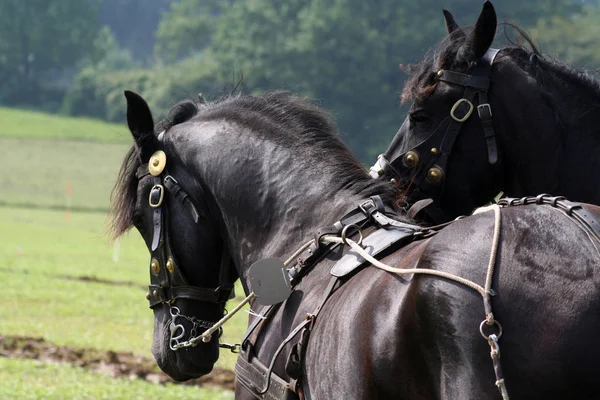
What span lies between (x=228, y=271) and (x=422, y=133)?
1018 millimetres

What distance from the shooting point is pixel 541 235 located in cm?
262

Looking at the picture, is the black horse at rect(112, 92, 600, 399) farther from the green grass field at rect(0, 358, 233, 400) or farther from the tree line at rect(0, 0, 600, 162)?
the tree line at rect(0, 0, 600, 162)

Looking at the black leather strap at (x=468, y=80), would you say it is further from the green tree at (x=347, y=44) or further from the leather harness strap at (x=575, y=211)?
the green tree at (x=347, y=44)

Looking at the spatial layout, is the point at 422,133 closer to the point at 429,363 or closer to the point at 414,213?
the point at 414,213

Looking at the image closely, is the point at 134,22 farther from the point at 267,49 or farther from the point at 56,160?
the point at 56,160

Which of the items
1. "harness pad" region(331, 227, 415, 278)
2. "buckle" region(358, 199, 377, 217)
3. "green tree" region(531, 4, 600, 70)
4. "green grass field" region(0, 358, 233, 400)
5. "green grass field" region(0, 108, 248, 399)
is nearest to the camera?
"harness pad" region(331, 227, 415, 278)

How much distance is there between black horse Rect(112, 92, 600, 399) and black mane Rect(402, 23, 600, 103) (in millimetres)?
487

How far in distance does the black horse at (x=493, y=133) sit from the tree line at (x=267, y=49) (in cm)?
1934

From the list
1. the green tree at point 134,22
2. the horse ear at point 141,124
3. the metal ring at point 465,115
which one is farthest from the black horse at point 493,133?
the green tree at point 134,22

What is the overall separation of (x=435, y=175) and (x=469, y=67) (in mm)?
504

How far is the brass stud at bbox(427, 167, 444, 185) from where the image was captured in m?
4.10

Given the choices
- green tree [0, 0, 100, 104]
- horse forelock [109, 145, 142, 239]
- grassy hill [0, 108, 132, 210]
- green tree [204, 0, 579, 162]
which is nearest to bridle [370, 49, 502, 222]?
horse forelock [109, 145, 142, 239]

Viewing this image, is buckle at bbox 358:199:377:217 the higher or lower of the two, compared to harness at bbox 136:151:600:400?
higher

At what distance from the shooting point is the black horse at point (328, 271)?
253 cm
